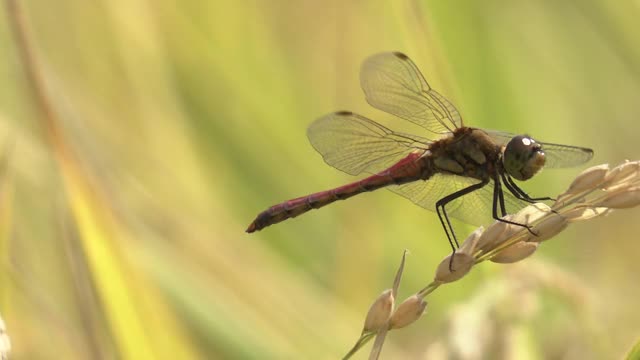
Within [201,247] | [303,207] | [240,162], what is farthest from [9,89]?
[303,207]

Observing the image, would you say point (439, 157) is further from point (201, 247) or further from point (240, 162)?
point (240, 162)

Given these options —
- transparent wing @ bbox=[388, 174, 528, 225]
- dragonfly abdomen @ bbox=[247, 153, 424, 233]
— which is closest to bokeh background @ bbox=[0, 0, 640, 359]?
transparent wing @ bbox=[388, 174, 528, 225]

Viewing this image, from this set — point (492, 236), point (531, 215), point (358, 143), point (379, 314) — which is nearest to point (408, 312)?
point (379, 314)

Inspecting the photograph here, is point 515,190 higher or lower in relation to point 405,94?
lower

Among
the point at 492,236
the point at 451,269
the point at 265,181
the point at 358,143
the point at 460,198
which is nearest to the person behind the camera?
the point at 451,269

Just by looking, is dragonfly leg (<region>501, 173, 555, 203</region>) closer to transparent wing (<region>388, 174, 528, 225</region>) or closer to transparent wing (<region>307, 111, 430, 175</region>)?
transparent wing (<region>388, 174, 528, 225</region>)

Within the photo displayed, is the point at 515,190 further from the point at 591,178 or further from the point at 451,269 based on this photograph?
the point at 451,269
